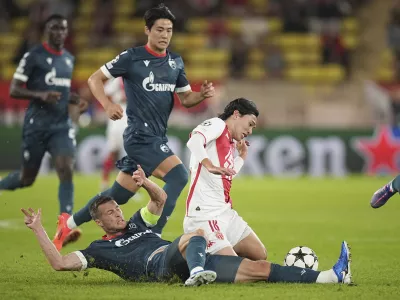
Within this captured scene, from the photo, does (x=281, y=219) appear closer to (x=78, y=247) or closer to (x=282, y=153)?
(x=78, y=247)

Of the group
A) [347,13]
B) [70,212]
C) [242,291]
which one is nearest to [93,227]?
[70,212]

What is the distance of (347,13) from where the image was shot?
96.5 ft

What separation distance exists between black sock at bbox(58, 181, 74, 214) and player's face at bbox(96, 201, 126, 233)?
3159 mm

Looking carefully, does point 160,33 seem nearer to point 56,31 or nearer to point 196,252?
point 56,31

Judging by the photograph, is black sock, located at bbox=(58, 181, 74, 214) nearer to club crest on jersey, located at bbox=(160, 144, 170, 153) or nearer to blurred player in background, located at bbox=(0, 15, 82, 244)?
blurred player in background, located at bbox=(0, 15, 82, 244)

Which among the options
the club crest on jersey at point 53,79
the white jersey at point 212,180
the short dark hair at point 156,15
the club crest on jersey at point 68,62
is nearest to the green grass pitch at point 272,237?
the white jersey at point 212,180

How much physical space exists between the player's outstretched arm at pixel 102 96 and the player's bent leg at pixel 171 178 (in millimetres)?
739

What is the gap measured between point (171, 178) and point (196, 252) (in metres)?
2.14

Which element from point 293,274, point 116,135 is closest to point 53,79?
point 293,274

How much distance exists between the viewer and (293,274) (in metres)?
7.42

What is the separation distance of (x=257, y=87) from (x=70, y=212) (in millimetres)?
15805

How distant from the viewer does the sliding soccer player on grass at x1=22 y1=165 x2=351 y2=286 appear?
7.23 metres

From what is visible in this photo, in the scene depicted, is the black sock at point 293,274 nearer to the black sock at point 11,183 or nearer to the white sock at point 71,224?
the white sock at point 71,224

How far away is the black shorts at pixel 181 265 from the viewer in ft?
23.9
